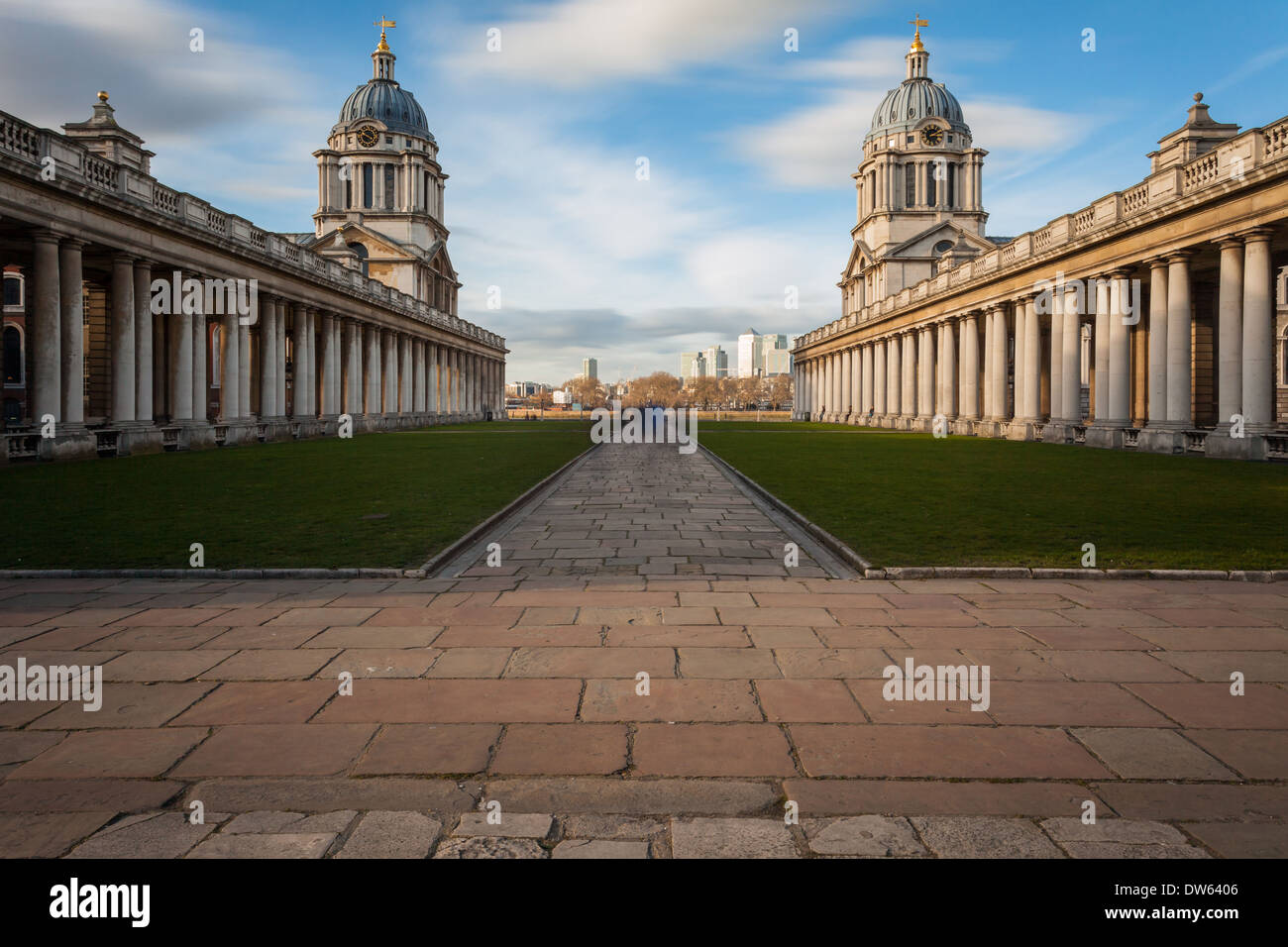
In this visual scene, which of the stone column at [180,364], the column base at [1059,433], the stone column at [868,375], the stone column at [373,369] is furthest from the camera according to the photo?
the stone column at [868,375]

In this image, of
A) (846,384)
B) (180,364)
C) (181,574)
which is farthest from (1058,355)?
(846,384)

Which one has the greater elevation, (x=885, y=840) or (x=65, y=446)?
(x=65, y=446)

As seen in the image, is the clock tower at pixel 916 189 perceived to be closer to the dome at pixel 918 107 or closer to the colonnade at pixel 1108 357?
the dome at pixel 918 107

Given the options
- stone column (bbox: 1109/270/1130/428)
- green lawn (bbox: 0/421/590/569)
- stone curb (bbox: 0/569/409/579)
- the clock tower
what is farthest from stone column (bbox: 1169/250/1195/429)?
the clock tower

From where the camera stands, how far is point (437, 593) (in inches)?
307

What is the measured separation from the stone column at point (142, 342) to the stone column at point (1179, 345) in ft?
121

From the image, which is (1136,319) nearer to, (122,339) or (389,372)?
(122,339)

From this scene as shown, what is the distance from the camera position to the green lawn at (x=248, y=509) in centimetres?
935

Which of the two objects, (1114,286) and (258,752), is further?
(1114,286)

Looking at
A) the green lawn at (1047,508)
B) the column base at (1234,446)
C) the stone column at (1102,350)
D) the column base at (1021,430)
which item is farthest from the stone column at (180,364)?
the column base at (1021,430)
